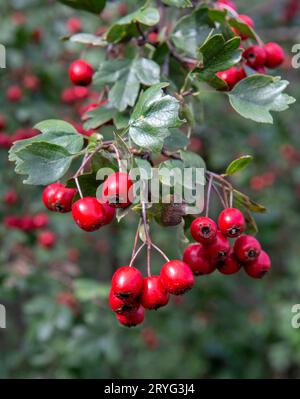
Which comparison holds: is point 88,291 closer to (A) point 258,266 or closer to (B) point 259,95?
(A) point 258,266

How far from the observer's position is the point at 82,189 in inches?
50.1

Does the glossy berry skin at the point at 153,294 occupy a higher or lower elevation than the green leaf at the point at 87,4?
lower

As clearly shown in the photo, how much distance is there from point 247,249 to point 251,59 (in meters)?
0.56

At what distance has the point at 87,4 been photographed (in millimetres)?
1661

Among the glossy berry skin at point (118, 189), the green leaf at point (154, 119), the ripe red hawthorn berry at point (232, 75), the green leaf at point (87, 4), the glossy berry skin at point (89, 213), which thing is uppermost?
the green leaf at point (87, 4)

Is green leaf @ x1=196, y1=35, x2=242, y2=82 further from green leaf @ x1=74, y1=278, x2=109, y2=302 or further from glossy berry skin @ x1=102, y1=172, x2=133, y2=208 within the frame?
green leaf @ x1=74, y1=278, x2=109, y2=302

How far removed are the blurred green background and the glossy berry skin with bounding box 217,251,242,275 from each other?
4.49 feet

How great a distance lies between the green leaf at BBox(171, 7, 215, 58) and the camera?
5.02ft

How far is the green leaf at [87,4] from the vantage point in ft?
5.42

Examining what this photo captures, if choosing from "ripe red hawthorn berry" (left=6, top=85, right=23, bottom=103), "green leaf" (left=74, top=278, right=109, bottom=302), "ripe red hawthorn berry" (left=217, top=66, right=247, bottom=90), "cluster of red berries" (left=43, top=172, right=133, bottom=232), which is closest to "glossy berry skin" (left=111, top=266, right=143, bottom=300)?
"cluster of red berries" (left=43, top=172, right=133, bottom=232)

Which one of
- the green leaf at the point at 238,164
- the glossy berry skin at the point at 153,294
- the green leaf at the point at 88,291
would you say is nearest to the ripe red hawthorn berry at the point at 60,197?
the glossy berry skin at the point at 153,294

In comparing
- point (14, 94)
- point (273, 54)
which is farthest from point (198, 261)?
point (14, 94)

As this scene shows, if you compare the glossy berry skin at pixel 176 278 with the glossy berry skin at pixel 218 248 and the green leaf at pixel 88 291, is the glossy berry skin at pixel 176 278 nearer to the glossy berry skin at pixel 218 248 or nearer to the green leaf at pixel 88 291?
the glossy berry skin at pixel 218 248
